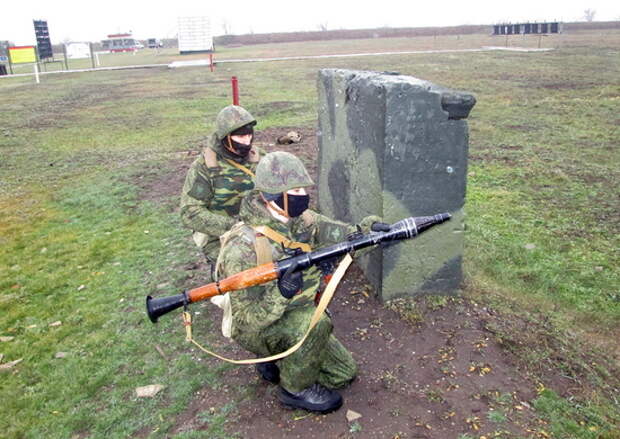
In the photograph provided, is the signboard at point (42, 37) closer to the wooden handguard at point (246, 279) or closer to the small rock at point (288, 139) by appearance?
the small rock at point (288, 139)

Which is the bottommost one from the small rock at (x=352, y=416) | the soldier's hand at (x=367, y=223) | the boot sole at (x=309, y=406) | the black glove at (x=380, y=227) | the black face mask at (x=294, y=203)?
the small rock at (x=352, y=416)

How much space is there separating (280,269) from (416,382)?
5.62 feet

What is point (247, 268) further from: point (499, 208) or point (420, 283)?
point (499, 208)

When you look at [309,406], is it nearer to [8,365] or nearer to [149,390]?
[149,390]

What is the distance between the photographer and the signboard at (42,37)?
33031mm

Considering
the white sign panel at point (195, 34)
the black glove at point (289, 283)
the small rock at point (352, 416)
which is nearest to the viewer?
the black glove at point (289, 283)

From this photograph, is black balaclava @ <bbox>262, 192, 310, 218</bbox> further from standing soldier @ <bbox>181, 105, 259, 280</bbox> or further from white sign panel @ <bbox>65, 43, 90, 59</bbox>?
white sign panel @ <bbox>65, 43, 90, 59</bbox>

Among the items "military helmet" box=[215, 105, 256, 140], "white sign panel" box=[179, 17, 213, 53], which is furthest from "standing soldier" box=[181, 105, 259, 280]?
"white sign panel" box=[179, 17, 213, 53]

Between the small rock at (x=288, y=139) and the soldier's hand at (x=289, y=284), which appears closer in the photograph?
the soldier's hand at (x=289, y=284)

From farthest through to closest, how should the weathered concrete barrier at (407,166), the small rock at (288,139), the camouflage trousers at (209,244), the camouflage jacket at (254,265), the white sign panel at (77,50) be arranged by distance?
the white sign panel at (77,50)
the small rock at (288,139)
the camouflage trousers at (209,244)
the weathered concrete barrier at (407,166)
the camouflage jacket at (254,265)

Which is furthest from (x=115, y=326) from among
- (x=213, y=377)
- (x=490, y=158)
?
(x=490, y=158)

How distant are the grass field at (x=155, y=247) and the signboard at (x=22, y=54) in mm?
26413

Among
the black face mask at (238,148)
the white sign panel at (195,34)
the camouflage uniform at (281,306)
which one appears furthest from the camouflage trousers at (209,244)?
the white sign panel at (195,34)

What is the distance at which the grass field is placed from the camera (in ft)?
14.7
